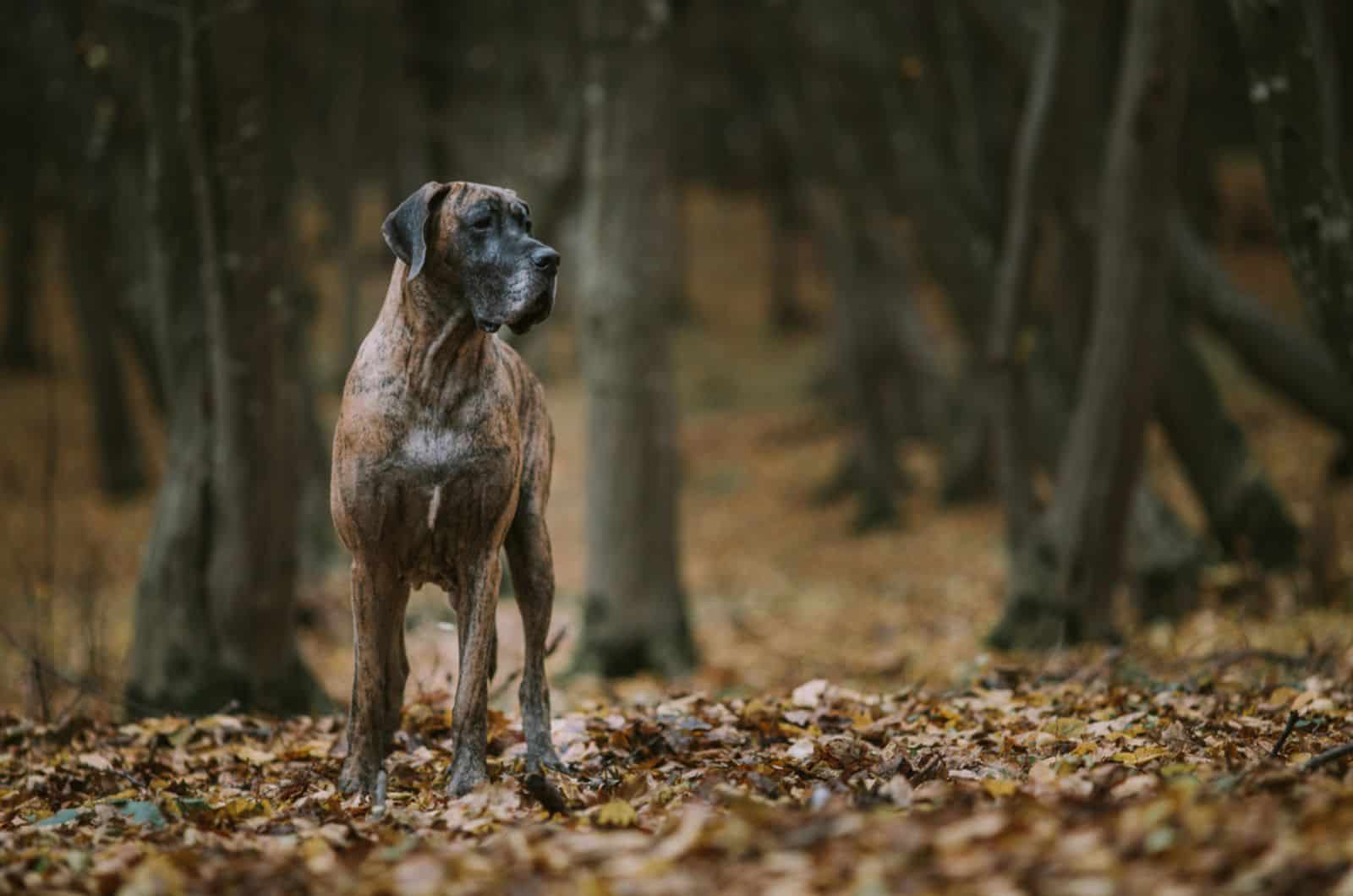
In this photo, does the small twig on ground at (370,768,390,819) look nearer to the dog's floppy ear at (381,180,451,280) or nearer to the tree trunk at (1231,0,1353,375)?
the dog's floppy ear at (381,180,451,280)

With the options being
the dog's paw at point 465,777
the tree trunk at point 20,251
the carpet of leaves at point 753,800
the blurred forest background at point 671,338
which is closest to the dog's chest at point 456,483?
the dog's paw at point 465,777

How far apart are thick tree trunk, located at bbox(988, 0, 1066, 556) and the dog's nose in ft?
20.2

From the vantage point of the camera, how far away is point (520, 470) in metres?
5.06

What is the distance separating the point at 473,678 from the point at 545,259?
1.53m

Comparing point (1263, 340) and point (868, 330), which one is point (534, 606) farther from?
point (868, 330)

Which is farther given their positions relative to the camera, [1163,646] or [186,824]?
[1163,646]

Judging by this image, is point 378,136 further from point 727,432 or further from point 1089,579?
point 1089,579

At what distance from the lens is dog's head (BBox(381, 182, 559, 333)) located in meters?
4.52

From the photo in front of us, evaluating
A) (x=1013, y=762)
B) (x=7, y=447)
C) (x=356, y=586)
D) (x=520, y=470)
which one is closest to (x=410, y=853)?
(x=356, y=586)

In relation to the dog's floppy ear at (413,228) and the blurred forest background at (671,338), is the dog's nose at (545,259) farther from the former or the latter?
the blurred forest background at (671,338)

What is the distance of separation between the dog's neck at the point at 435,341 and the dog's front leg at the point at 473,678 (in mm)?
668

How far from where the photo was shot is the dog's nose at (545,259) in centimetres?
452

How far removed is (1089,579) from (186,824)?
6969 millimetres

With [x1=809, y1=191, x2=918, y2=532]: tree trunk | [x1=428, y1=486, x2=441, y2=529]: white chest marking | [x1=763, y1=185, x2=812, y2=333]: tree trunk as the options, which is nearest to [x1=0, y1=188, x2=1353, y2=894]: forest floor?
[x1=428, y1=486, x2=441, y2=529]: white chest marking
